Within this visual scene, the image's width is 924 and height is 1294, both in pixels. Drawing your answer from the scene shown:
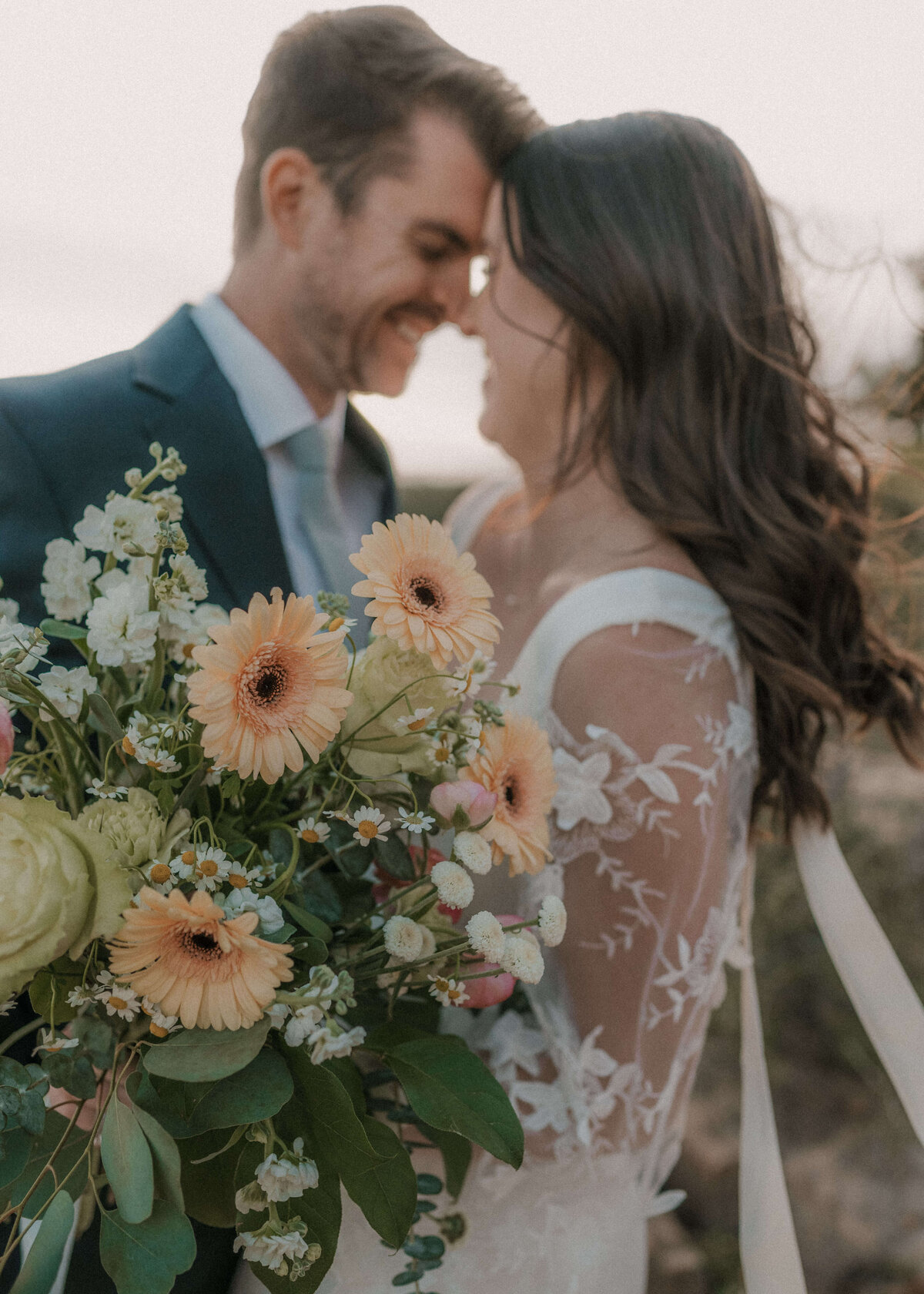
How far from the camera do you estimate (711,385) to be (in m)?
1.80

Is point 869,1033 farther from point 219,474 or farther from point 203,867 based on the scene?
point 219,474

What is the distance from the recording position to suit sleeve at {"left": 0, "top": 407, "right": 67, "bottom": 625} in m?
1.64

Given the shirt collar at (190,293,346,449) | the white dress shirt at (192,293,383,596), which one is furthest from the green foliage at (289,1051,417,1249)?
the shirt collar at (190,293,346,449)

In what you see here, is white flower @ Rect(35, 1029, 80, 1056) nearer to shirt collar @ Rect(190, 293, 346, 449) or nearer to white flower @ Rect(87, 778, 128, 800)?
white flower @ Rect(87, 778, 128, 800)

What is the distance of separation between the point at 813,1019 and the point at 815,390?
3.11 meters

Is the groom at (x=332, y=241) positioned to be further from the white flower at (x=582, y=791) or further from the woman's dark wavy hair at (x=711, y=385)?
the white flower at (x=582, y=791)

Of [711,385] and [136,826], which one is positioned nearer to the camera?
[136,826]

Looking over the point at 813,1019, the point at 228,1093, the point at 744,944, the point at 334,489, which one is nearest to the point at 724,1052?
the point at 813,1019

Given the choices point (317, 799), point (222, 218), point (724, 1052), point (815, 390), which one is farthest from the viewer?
point (724, 1052)

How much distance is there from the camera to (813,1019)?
4.05 meters

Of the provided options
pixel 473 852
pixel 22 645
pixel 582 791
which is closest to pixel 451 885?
pixel 473 852

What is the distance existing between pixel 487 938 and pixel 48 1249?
0.49 metres

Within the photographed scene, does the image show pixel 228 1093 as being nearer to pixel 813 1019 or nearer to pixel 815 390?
pixel 815 390

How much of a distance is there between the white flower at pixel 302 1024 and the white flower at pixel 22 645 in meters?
0.40
